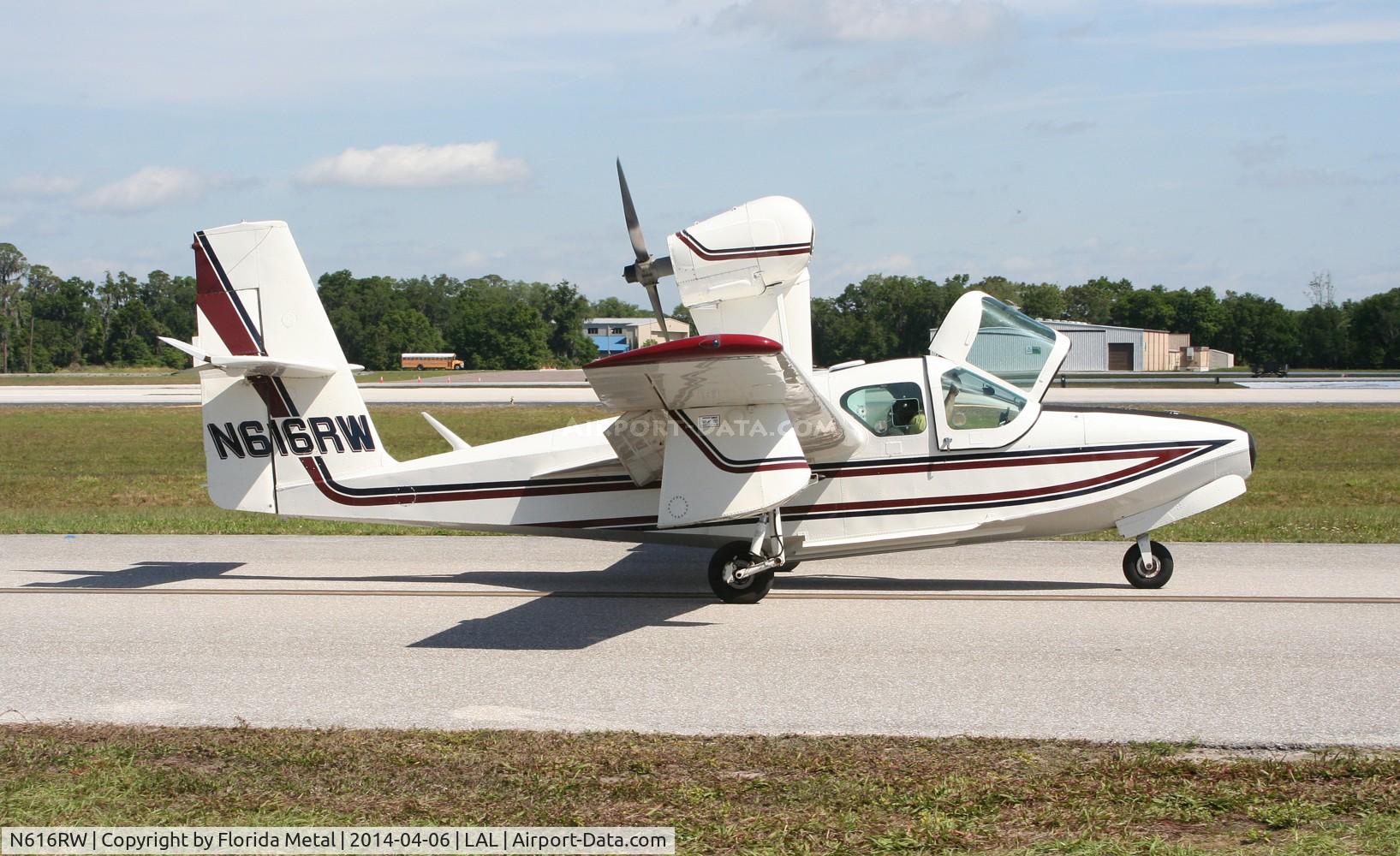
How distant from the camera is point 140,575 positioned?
11.7 m

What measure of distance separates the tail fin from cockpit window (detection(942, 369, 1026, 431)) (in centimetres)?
533

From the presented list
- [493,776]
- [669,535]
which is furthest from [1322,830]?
[669,535]

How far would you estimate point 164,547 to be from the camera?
1358 centimetres

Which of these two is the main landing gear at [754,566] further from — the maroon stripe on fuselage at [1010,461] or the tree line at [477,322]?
the tree line at [477,322]

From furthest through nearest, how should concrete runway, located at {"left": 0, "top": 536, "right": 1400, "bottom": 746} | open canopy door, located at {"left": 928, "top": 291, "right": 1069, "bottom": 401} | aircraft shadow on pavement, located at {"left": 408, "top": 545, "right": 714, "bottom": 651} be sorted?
1. open canopy door, located at {"left": 928, "top": 291, "right": 1069, "bottom": 401}
2. aircraft shadow on pavement, located at {"left": 408, "top": 545, "right": 714, "bottom": 651}
3. concrete runway, located at {"left": 0, "top": 536, "right": 1400, "bottom": 746}

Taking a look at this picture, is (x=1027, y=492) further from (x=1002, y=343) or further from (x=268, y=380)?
(x=268, y=380)

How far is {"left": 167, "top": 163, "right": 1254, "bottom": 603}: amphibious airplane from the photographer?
9.58m

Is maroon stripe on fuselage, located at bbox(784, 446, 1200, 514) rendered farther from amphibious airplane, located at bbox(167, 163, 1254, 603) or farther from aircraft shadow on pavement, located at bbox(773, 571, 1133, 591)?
aircraft shadow on pavement, located at bbox(773, 571, 1133, 591)

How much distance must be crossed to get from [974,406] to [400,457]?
1869 cm

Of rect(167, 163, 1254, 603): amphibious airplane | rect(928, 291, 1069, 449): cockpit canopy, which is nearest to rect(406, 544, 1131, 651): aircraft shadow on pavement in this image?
rect(167, 163, 1254, 603): amphibious airplane

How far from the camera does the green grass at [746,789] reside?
491 centimetres

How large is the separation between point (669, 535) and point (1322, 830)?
672 cm

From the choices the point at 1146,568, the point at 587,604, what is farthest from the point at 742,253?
the point at 1146,568

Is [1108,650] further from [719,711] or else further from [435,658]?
[435,658]
